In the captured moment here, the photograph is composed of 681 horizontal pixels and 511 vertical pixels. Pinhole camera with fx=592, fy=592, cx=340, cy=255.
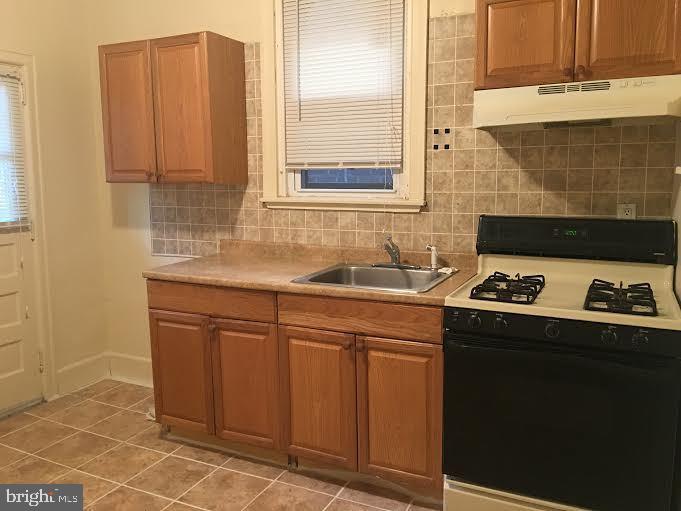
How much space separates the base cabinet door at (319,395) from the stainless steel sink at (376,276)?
306mm

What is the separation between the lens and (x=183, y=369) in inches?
118

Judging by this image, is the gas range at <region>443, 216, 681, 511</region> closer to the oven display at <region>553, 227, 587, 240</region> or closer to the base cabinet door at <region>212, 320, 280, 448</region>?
the oven display at <region>553, 227, 587, 240</region>

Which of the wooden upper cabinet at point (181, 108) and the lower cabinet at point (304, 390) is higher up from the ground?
the wooden upper cabinet at point (181, 108)

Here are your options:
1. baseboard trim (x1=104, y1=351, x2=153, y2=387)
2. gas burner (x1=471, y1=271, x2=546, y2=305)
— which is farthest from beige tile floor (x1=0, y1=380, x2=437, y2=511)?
gas burner (x1=471, y1=271, x2=546, y2=305)

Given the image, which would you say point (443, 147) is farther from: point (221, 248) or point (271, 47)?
point (221, 248)

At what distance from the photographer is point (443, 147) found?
292 cm

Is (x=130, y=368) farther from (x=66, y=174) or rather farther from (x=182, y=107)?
(x=182, y=107)

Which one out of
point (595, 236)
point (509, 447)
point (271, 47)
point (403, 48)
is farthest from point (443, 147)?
point (509, 447)

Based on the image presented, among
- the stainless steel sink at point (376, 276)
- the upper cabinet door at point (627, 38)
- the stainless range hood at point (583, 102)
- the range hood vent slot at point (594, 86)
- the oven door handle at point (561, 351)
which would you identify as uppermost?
the upper cabinet door at point (627, 38)

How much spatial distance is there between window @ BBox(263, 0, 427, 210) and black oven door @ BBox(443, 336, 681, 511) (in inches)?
42.0

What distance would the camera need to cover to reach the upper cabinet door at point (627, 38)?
7.06 feet

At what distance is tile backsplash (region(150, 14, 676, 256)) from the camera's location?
2.57 m

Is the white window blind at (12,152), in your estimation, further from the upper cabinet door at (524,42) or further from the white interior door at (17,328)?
the upper cabinet door at (524,42)

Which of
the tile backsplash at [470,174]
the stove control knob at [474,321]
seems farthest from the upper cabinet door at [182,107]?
the stove control knob at [474,321]
